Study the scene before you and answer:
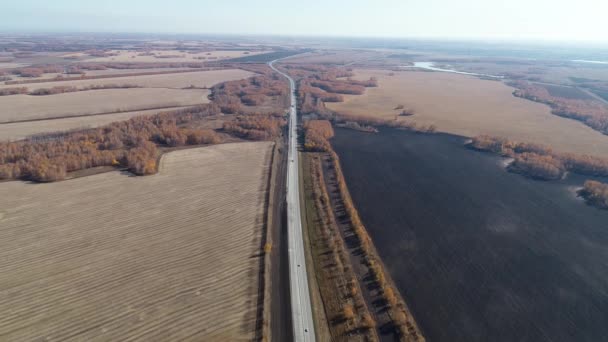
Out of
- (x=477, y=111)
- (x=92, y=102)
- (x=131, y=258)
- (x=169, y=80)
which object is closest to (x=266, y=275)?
(x=131, y=258)

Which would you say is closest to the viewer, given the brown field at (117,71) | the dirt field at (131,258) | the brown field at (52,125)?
the dirt field at (131,258)

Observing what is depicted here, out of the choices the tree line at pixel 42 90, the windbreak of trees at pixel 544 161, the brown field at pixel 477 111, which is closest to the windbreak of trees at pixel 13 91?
the tree line at pixel 42 90

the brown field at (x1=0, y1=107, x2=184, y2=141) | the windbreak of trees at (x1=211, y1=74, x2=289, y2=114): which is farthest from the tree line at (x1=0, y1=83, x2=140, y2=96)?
the windbreak of trees at (x1=211, y1=74, x2=289, y2=114)

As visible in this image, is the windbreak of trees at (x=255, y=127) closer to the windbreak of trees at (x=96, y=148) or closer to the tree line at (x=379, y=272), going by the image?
the windbreak of trees at (x=96, y=148)

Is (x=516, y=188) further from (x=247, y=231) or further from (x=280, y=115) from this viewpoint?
(x=280, y=115)

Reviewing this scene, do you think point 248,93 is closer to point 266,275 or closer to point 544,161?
point 544,161

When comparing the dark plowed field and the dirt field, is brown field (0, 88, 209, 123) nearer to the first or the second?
the dirt field

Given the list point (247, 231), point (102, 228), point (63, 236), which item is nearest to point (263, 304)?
point (247, 231)
